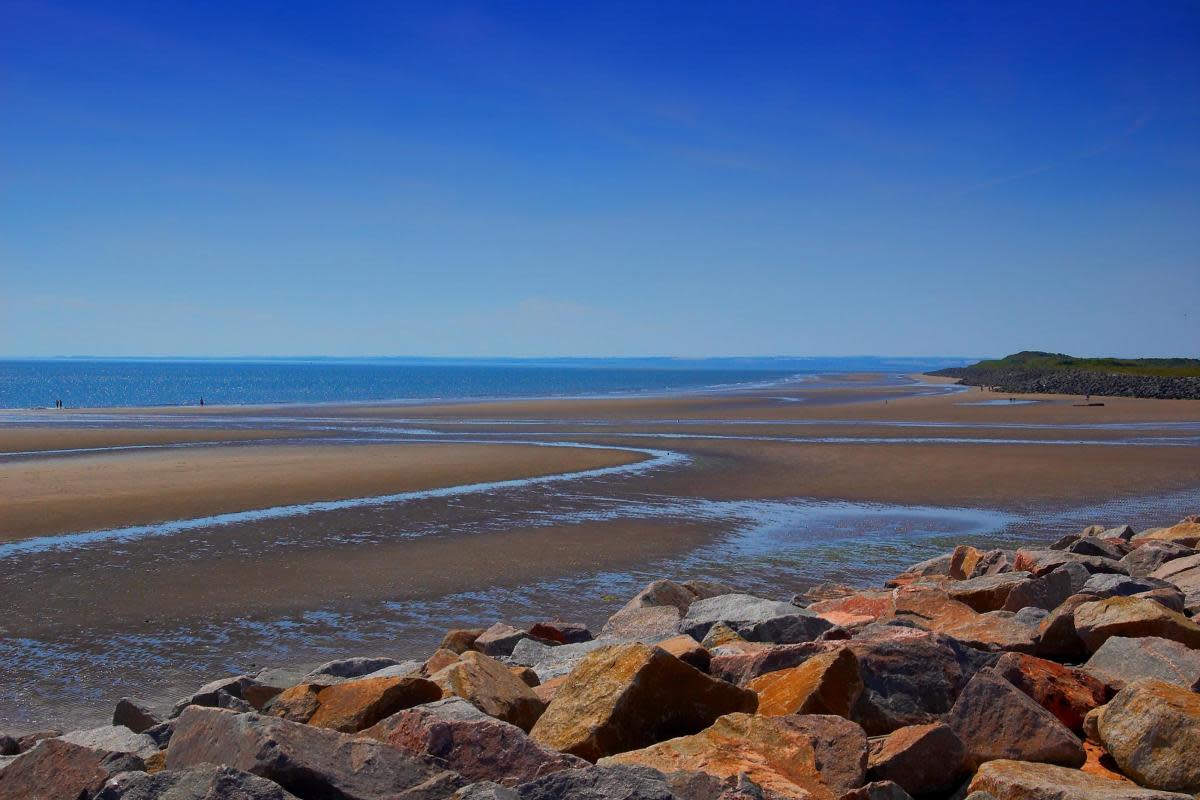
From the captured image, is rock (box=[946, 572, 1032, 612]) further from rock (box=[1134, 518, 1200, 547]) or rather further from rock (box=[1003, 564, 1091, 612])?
rock (box=[1134, 518, 1200, 547])

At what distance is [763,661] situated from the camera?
634 cm

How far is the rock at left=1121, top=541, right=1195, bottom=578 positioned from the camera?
432 inches

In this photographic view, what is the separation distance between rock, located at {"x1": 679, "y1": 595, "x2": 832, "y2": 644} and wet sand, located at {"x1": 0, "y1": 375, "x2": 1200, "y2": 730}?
307cm

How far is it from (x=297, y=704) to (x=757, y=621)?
3557 millimetres

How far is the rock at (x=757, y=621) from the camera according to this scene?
784 centimetres

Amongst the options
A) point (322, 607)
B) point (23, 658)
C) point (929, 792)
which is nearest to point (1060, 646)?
point (929, 792)

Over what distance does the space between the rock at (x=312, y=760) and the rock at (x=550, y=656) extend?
250 cm

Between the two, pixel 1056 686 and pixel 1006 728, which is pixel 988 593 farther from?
pixel 1006 728

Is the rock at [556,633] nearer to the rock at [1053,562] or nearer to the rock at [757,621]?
the rock at [757,621]

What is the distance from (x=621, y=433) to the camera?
Answer: 38719mm

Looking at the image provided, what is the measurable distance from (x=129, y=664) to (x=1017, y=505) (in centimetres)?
1681

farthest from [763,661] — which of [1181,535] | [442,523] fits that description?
[442,523]

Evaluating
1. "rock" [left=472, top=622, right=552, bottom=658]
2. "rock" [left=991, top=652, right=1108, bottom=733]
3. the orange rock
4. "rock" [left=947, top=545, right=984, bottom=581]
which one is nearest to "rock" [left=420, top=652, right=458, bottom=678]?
the orange rock

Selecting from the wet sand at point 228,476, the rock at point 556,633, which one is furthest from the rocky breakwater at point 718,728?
the wet sand at point 228,476
